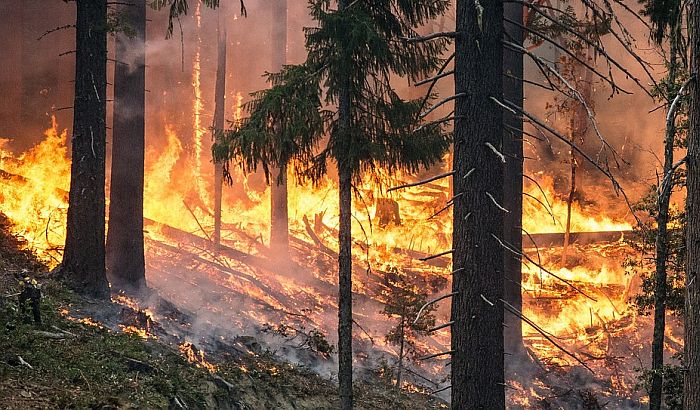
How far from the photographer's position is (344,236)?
10.0 metres

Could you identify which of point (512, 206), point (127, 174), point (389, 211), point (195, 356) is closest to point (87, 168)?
point (127, 174)

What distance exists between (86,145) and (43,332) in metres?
3.78

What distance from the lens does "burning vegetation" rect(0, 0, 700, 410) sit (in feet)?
20.0

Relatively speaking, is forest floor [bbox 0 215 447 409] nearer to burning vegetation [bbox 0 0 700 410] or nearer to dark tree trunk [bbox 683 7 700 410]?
burning vegetation [bbox 0 0 700 410]

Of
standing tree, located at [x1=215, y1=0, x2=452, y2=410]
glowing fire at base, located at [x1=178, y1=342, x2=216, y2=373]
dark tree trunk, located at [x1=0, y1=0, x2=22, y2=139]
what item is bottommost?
glowing fire at base, located at [x1=178, y1=342, x2=216, y2=373]

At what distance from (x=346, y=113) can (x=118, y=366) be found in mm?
4994

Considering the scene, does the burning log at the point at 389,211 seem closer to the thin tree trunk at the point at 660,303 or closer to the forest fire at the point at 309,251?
the forest fire at the point at 309,251

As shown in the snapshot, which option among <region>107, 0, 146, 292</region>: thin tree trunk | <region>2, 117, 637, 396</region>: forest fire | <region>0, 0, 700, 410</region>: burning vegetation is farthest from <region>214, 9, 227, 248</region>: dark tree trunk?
<region>107, 0, 146, 292</region>: thin tree trunk

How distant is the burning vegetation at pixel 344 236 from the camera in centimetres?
610

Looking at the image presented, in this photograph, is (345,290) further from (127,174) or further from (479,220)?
(127,174)

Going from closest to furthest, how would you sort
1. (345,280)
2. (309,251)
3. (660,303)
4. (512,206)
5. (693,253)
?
(693,253) < (345,280) < (660,303) < (512,206) < (309,251)

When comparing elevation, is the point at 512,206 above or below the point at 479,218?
above

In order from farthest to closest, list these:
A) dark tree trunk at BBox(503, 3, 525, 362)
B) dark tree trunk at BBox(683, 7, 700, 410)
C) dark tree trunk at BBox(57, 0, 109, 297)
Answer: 1. dark tree trunk at BBox(503, 3, 525, 362)
2. dark tree trunk at BBox(57, 0, 109, 297)
3. dark tree trunk at BBox(683, 7, 700, 410)

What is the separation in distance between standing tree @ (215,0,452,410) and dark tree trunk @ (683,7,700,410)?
389cm
